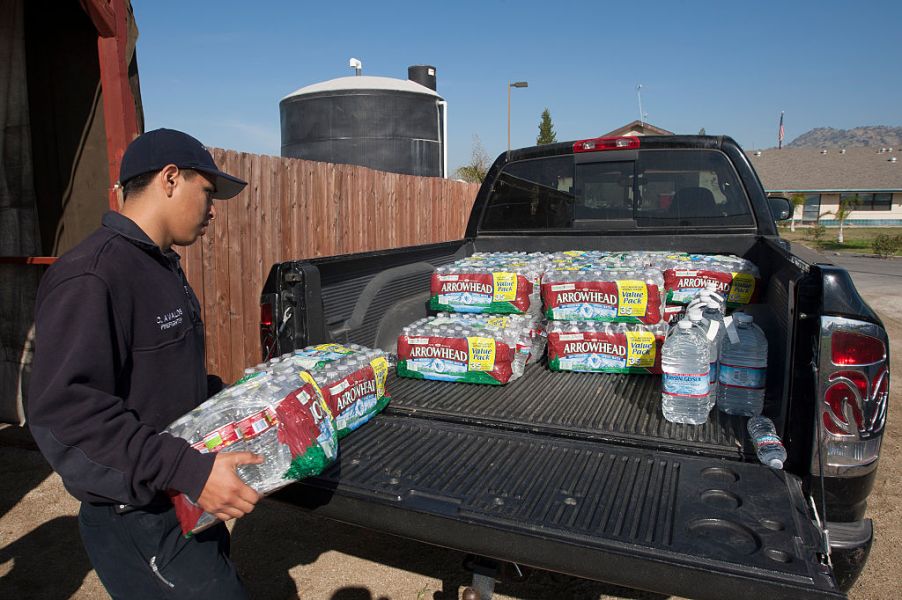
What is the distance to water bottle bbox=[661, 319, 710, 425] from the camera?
2.79m

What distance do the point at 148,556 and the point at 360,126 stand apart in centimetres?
1234

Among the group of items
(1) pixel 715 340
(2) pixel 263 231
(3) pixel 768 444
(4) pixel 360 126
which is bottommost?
(3) pixel 768 444

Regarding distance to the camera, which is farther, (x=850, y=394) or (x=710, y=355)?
(x=710, y=355)

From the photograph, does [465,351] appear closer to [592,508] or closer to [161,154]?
[592,508]

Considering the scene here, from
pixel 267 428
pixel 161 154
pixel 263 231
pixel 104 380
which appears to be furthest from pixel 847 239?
pixel 104 380

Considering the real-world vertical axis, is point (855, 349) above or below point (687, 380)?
above

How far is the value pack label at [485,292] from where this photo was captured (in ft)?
13.2

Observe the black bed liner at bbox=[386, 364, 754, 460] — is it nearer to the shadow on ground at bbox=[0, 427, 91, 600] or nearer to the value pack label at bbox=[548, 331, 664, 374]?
the value pack label at bbox=[548, 331, 664, 374]

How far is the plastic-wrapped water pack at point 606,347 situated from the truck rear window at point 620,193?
1398mm

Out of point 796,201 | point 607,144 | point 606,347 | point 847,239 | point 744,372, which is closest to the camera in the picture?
point 744,372

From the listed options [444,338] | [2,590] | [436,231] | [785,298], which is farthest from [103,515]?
[436,231]

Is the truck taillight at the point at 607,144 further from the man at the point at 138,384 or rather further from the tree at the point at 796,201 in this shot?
the tree at the point at 796,201

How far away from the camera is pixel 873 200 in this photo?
1908 inches

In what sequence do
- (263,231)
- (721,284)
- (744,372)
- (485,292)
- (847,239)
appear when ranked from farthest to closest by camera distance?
(847,239) → (263,231) → (485,292) → (721,284) → (744,372)
